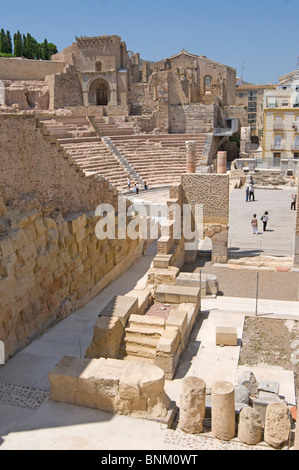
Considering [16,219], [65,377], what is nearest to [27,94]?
[16,219]

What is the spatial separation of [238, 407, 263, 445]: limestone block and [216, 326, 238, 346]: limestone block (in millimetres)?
2882

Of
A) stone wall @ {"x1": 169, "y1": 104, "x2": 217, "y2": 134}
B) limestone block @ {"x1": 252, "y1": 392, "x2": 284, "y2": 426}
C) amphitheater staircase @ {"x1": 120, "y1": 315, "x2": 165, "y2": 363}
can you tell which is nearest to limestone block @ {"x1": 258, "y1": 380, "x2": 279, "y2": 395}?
limestone block @ {"x1": 252, "y1": 392, "x2": 284, "y2": 426}

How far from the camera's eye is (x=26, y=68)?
125ft

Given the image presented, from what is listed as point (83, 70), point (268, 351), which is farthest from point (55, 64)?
point (268, 351)

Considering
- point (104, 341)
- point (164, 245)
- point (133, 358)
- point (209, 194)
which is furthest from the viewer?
point (209, 194)

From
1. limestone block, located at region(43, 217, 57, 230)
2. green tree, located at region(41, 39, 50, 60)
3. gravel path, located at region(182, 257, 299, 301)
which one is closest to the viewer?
limestone block, located at region(43, 217, 57, 230)

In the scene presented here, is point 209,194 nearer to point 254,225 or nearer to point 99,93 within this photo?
point 254,225

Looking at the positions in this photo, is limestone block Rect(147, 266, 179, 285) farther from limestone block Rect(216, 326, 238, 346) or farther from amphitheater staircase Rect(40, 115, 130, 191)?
amphitheater staircase Rect(40, 115, 130, 191)

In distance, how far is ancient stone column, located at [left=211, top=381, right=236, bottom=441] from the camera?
5520 millimetres

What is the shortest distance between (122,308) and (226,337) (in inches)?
78.1

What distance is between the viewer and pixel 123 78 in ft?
121

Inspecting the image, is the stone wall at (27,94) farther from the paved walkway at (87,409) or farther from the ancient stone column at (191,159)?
the paved walkway at (87,409)
